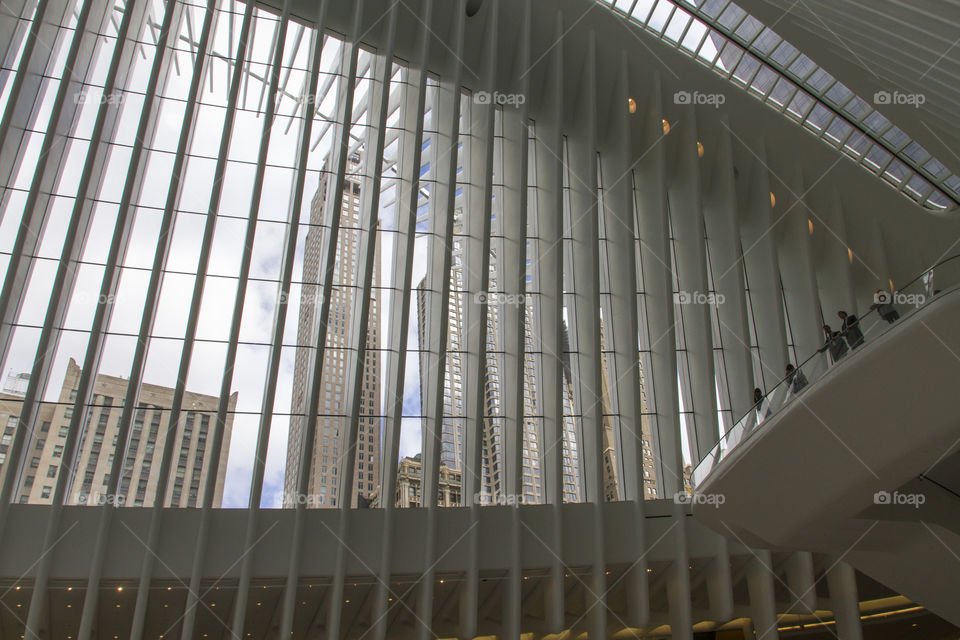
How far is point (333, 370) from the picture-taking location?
55.7 feet

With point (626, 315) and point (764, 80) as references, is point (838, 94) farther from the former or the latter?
point (626, 315)

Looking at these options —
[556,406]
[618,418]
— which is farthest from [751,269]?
[556,406]

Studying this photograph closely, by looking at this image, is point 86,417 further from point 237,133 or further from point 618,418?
point 618,418

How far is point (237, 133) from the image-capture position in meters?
18.2

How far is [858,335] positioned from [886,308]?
527 millimetres

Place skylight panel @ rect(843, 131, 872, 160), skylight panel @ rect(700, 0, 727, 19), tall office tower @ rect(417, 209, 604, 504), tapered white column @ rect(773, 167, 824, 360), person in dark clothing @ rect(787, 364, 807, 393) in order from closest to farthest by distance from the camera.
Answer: person in dark clothing @ rect(787, 364, 807, 393) → tall office tower @ rect(417, 209, 604, 504) → skylight panel @ rect(700, 0, 727, 19) → tapered white column @ rect(773, 167, 824, 360) → skylight panel @ rect(843, 131, 872, 160)

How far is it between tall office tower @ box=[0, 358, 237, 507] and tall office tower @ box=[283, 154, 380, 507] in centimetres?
161

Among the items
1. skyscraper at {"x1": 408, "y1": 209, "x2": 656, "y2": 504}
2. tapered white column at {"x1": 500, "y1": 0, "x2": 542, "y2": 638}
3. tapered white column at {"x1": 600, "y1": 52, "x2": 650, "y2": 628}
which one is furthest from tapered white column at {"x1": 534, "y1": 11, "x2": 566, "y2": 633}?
tapered white column at {"x1": 600, "y1": 52, "x2": 650, "y2": 628}

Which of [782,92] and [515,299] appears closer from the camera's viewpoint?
[515,299]

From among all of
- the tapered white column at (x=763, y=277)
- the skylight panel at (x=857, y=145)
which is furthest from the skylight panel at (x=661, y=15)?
the skylight panel at (x=857, y=145)

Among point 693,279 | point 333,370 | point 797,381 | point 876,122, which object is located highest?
point 876,122

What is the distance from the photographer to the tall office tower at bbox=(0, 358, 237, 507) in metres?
14.6

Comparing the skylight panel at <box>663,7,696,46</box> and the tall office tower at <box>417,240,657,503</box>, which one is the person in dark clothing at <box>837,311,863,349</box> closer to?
the tall office tower at <box>417,240,657,503</box>

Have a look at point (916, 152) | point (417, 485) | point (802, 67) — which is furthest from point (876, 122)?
point (417, 485)
